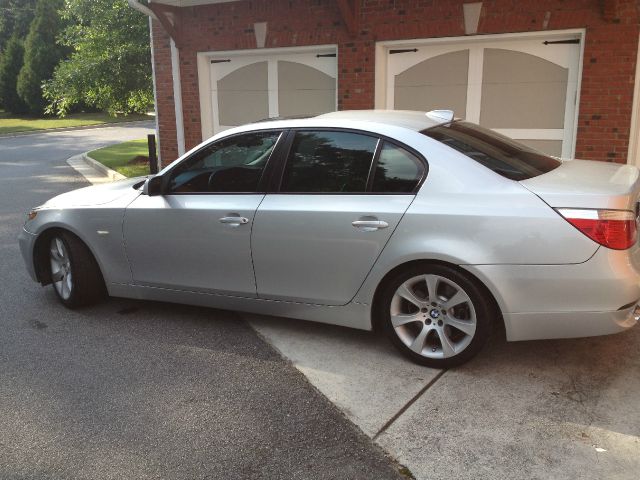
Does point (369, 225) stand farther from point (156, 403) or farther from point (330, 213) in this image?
point (156, 403)

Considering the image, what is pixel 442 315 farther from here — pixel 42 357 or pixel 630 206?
pixel 42 357

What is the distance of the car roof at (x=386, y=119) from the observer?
14.6 feet

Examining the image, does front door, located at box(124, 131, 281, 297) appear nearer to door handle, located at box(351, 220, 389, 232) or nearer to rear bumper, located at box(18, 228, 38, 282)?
door handle, located at box(351, 220, 389, 232)

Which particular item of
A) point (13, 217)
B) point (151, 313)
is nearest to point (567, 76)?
point (151, 313)

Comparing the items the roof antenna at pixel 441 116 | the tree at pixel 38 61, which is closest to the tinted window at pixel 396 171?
the roof antenna at pixel 441 116

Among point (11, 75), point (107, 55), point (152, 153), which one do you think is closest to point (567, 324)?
point (152, 153)

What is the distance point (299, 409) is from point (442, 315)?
1070 millimetres

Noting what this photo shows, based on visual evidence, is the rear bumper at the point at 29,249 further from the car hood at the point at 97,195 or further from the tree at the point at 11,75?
the tree at the point at 11,75

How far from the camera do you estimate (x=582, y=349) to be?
14.3 feet

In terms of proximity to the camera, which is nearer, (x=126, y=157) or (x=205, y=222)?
(x=205, y=222)

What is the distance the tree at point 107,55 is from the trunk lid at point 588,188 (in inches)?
555

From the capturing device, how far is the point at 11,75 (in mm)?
40062

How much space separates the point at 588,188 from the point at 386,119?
56.7 inches

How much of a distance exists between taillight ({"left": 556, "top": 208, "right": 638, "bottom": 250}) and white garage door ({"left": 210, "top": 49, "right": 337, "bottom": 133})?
7017 mm
